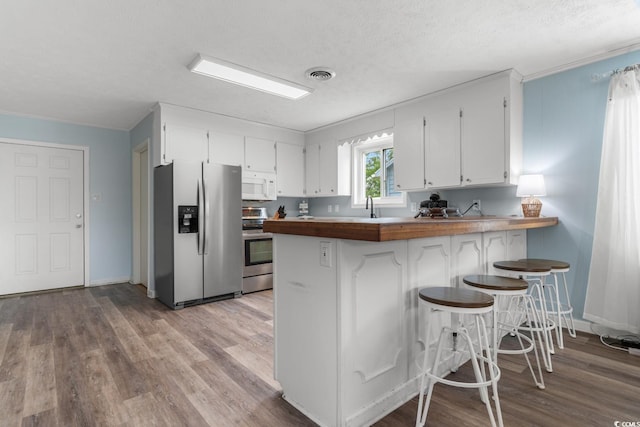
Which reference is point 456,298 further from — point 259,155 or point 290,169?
point 290,169

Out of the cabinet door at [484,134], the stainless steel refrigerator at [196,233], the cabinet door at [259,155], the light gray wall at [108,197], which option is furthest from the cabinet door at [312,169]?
the light gray wall at [108,197]

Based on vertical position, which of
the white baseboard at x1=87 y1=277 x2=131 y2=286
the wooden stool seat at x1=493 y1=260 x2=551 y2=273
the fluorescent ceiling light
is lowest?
the white baseboard at x1=87 y1=277 x2=131 y2=286

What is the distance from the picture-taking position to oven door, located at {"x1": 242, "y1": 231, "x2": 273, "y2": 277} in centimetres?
439

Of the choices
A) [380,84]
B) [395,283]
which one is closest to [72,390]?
[395,283]

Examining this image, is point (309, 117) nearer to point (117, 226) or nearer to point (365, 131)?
point (365, 131)

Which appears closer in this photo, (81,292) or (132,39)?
(132,39)

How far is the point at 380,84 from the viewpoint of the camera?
3410 mm

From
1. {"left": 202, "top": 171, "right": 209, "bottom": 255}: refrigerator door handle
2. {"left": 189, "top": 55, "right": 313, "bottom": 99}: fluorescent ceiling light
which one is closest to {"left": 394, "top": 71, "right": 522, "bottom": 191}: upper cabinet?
{"left": 189, "top": 55, "right": 313, "bottom": 99}: fluorescent ceiling light

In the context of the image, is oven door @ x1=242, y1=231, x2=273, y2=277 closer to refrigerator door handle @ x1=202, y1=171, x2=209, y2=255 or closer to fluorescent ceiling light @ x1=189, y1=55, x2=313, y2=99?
refrigerator door handle @ x1=202, y1=171, x2=209, y2=255

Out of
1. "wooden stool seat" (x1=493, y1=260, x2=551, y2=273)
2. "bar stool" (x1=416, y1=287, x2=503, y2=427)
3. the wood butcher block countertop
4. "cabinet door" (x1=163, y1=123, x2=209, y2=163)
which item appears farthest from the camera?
"cabinet door" (x1=163, y1=123, x2=209, y2=163)

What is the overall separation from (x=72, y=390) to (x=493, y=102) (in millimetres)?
4073

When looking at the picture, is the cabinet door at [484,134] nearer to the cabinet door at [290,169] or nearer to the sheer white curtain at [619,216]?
the sheer white curtain at [619,216]

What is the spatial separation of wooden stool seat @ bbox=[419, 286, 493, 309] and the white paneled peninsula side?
178 millimetres

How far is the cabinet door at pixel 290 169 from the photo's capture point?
5.15 m
